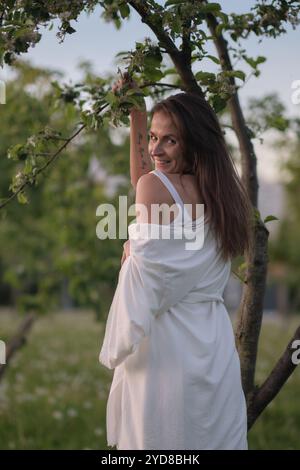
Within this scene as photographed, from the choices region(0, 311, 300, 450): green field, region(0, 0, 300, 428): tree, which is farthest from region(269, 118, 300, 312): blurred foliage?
region(0, 0, 300, 428): tree

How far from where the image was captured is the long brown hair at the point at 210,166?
2.60 metres

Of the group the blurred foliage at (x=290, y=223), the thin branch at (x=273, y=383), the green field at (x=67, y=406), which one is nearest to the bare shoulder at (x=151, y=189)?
the thin branch at (x=273, y=383)

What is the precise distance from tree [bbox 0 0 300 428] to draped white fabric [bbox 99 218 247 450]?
54cm

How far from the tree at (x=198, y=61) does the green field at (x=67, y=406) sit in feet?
6.58

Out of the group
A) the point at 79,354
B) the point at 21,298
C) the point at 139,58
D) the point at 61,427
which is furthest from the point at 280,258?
the point at 139,58

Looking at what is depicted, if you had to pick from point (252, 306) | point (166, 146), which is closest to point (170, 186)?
point (166, 146)

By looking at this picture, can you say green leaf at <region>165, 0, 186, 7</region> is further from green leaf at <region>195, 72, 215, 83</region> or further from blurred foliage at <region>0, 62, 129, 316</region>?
blurred foliage at <region>0, 62, 129, 316</region>

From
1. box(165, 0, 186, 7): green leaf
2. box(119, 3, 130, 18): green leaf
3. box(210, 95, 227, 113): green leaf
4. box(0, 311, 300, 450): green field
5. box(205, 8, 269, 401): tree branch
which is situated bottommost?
box(0, 311, 300, 450): green field

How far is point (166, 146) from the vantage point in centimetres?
263

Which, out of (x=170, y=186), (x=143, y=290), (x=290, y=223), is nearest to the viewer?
(x=143, y=290)

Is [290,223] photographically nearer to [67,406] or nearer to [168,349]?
[67,406]

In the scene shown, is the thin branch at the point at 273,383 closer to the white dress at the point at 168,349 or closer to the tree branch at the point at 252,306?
the tree branch at the point at 252,306

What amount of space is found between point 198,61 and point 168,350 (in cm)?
121

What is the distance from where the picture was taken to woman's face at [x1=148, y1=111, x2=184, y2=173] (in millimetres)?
2619
